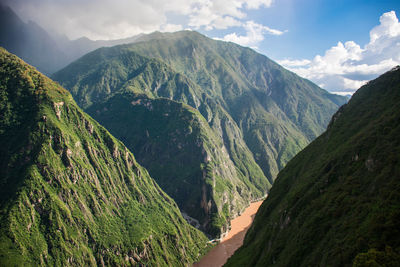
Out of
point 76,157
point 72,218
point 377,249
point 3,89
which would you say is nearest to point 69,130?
point 76,157

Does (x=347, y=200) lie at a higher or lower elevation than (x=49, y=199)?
lower

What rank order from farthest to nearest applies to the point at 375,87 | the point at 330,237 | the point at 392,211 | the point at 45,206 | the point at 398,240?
the point at 45,206
the point at 375,87
the point at 330,237
the point at 392,211
the point at 398,240

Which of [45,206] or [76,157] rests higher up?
[76,157]

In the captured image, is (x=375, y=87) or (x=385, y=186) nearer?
(x=385, y=186)

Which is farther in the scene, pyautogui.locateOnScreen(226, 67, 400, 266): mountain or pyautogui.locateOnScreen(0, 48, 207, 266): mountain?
pyautogui.locateOnScreen(0, 48, 207, 266): mountain

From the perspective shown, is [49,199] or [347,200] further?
[49,199]

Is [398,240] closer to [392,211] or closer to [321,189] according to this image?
[392,211]

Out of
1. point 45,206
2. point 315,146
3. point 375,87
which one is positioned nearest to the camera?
point 375,87

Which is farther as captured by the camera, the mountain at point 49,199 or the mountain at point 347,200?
the mountain at point 49,199
